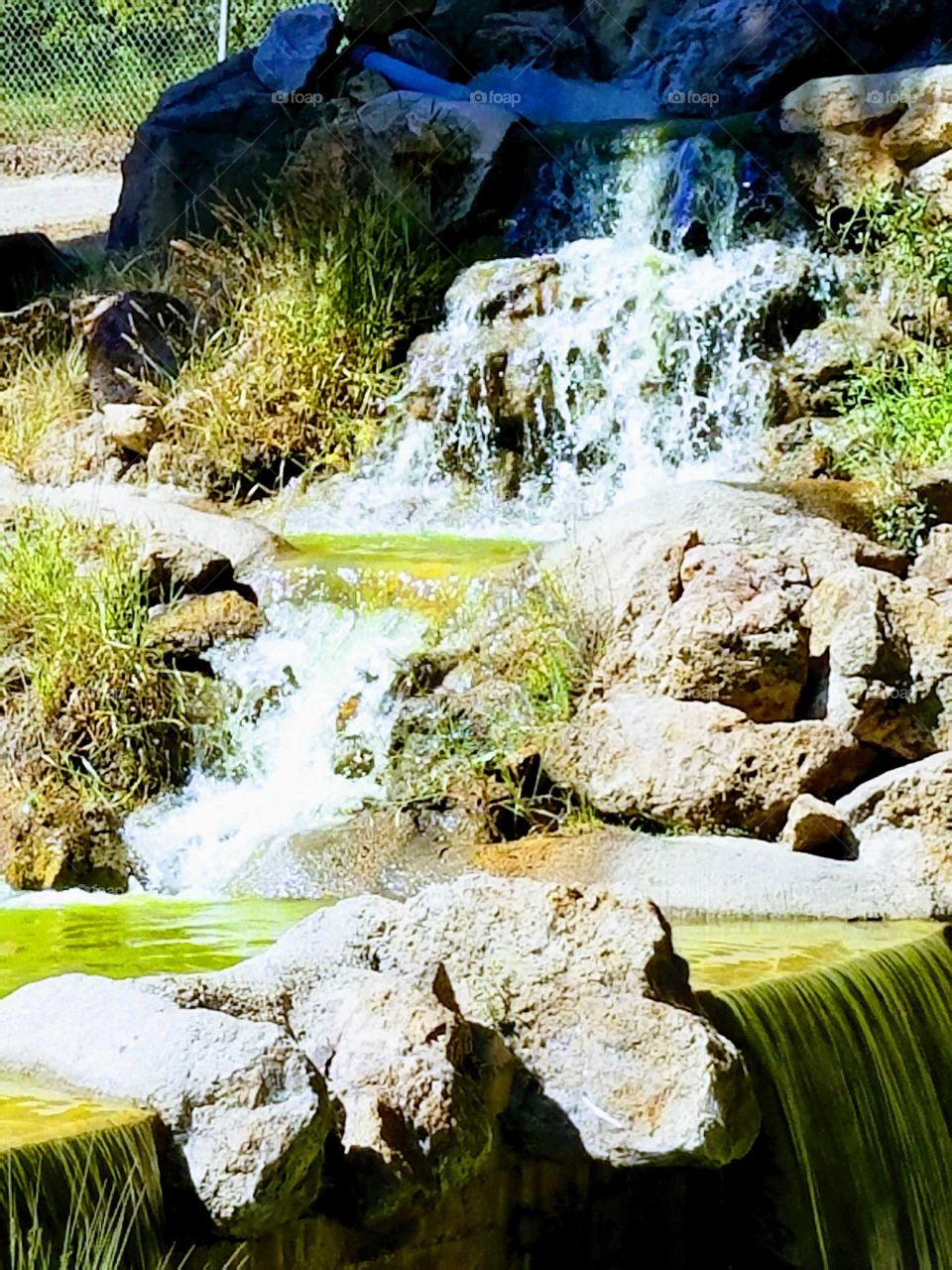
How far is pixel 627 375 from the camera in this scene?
391 inches

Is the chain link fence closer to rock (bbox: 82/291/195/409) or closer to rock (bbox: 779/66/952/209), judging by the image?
rock (bbox: 82/291/195/409)

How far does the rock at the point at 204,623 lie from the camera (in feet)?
25.1

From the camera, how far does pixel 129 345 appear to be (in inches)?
431

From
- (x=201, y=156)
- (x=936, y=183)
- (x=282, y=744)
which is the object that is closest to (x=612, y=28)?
(x=201, y=156)

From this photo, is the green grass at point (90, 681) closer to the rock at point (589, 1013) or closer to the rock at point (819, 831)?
the rock at point (819, 831)

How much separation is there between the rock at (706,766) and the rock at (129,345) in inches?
201

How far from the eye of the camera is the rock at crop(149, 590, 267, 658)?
7.64m

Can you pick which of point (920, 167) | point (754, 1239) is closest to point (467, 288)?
point (920, 167)

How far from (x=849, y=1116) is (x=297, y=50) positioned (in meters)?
10.4

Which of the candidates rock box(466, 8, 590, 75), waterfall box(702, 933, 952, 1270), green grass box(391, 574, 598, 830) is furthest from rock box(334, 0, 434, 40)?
waterfall box(702, 933, 952, 1270)

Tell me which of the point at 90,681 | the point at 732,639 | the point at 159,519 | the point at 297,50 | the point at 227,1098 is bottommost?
the point at 90,681

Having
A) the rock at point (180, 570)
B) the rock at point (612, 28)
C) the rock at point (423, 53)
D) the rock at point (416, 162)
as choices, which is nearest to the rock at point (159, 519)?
the rock at point (180, 570)

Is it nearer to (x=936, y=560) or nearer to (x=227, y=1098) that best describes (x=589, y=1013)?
(x=227, y=1098)

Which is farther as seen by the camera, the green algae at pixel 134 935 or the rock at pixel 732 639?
A: the rock at pixel 732 639
